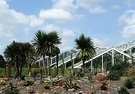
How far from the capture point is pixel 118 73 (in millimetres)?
27359

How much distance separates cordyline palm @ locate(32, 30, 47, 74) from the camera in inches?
1110

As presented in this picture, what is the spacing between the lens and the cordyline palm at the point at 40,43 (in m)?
28.2

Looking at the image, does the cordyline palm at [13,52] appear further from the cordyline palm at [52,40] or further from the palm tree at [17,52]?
the cordyline palm at [52,40]

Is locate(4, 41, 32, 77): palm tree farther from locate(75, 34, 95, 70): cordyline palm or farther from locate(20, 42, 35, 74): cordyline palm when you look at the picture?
locate(75, 34, 95, 70): cordyline palm

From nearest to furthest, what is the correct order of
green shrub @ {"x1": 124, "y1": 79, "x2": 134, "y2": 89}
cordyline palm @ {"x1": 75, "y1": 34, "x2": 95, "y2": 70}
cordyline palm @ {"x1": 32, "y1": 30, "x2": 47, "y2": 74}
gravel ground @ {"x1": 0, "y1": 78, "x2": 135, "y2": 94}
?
gravel ground @ {"x1": 0, "y1": 78, "x2": 135, "y2": 94}
green shrub @ {"x1": 124, "y1": 79, "x2": 134, "y2": 89}
cordyline palm @ {"x1": 32, "y1": 30, "x2": 47, "y2": 74}
cordyline palm @ {"x1": 75, "y1": 34, "x2": 95, "y2": 70}

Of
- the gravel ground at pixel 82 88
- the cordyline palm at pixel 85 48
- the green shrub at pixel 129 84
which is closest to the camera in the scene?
the gravel ground at pixel 82 88

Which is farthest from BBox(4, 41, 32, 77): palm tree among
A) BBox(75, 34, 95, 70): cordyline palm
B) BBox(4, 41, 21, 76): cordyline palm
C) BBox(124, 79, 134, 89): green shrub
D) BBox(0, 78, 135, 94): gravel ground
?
BBox(124, 79, 134, 89): green shrub

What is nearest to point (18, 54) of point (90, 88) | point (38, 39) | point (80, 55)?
point (38, 39)

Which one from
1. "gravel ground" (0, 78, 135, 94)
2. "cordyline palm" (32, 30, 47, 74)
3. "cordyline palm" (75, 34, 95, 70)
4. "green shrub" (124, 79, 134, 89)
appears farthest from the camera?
"cordyline palm" (75, 34, 95, 70)

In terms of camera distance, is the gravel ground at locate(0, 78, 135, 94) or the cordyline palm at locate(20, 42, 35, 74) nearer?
the gravel ground at locate(0, 78, 135, 94)

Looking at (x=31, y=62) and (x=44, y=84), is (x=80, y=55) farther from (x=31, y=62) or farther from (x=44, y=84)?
(x=44, y=84)

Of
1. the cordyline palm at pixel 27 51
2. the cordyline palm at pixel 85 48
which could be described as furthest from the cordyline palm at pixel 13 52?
the cordyline palm at pixel 85 48

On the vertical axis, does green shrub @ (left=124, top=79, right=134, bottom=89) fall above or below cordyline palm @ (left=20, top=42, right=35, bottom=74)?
below

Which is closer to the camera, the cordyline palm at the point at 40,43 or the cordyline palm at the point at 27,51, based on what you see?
the cordyline palm at the point at 40,43
